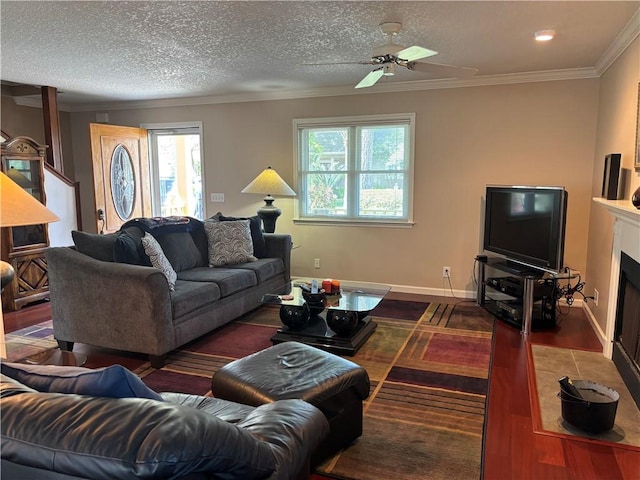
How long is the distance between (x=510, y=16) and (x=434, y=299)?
307 cm

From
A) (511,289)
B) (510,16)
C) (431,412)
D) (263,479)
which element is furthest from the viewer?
(511,289)

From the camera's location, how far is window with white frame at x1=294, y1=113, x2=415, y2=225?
5438mm

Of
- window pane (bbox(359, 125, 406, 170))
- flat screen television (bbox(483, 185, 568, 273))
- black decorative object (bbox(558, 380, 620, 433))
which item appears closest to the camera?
black decorative object (bbox(558, 380, 620, 433))

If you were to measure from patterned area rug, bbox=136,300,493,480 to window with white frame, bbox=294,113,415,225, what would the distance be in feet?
4.22

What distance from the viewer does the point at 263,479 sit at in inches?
50.6

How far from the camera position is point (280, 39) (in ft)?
11.6

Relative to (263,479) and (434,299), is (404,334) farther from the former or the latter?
(263,479)

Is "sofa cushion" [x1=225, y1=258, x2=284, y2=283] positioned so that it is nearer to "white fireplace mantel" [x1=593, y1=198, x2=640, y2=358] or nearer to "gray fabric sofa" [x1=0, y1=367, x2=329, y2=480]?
"white fireplace mantel" [x1=593, y1=198, x2=640, y2=358]

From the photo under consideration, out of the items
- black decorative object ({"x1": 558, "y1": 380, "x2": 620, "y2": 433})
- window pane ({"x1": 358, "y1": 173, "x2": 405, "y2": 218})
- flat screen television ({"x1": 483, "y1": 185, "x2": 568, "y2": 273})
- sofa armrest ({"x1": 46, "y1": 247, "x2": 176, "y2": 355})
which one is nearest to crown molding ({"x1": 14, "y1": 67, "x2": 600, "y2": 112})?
window pane ({"x1": 358, "y1": 173, "x2": 405, "y2": 218})

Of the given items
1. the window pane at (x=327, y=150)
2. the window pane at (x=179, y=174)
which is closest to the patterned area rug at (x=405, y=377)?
the window pane at (x=327, y=150)

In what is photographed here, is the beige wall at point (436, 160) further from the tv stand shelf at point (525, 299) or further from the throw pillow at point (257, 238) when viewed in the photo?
the throw pillow at point (257, 238)

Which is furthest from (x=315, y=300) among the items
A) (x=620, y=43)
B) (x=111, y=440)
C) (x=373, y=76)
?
(x=620, y=43)

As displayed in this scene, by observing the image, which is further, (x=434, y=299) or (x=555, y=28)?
(x=434, y=299)

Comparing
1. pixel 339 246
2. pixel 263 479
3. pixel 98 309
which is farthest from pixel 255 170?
pixel 263 479
